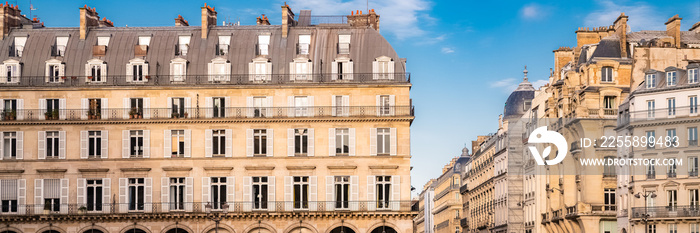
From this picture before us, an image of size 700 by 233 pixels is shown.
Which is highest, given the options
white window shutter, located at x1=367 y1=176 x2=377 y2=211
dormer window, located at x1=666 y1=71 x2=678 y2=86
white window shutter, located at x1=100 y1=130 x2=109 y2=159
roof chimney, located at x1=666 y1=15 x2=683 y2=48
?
roof chimney, located at x1=666 y1=15 x2=683 y2=48

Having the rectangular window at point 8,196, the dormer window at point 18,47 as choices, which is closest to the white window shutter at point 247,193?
the rectangular window at point 8,196

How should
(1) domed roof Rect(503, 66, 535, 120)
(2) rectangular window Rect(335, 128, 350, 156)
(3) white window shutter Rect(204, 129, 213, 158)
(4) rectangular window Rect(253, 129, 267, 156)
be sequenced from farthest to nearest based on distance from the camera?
(1) domed roof Rect(503, 66, 535, 120) < (4) rectangular window Rect(253, 129, 267, 156) < (3) white window shutter Rect(204, 129, 213, 158) < (2) rectangular window Rect(335, 128, 350, 156)

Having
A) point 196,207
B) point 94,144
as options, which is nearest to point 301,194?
point 196,207

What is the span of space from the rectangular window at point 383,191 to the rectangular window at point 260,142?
25.8ft

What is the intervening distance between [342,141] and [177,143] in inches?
435

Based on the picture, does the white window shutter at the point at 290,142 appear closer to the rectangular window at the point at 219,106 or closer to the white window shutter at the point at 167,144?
the rectangular window at the point at 219,106

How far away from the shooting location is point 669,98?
242 feet

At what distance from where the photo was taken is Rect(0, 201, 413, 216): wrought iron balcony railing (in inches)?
2825

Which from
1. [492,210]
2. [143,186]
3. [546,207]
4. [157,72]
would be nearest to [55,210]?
[143,186]

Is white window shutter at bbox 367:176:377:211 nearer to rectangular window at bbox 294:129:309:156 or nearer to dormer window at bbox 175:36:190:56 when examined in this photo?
rectangular window at bbox 294:129:309:156

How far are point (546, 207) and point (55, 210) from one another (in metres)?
39.9

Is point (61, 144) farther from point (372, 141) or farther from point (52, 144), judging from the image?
point (372, 141)

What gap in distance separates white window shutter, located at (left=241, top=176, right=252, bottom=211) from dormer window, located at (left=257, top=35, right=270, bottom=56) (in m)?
8.96

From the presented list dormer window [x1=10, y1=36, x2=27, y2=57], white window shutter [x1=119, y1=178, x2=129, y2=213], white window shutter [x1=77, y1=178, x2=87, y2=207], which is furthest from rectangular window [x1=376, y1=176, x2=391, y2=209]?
dormer window [x1=10, y1=36, x2=27, y2=57]
